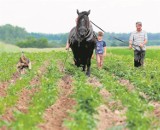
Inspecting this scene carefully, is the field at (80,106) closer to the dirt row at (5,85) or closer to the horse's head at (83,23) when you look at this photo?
the dirt row at (5,85)

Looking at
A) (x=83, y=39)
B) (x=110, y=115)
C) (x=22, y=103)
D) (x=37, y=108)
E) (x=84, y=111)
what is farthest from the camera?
(x=83, y=39)

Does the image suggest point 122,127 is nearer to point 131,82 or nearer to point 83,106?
point 83,106

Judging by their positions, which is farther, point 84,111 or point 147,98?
point 147,98

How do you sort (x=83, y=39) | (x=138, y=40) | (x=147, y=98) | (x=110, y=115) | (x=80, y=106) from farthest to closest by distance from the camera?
(x=138, y=40) < (x=83, y=39) < (x=147, y=98) < (x=110, y=115) < (x=80, y=106)

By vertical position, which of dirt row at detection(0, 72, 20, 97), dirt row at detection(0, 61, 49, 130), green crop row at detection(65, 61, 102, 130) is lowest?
dirt row at detection(0, 72, 20, 97)

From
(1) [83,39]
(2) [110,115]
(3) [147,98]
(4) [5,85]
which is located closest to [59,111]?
(2) [110,115]

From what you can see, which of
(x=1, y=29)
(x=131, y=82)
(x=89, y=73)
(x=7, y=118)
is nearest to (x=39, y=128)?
(x=7, y=118)

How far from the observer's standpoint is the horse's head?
60.1 ft

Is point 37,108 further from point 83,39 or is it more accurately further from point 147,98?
point 83,39

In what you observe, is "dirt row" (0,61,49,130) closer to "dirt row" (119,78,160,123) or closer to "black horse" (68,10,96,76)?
"black horse" (68,10,96,76)

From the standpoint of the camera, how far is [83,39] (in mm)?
18844

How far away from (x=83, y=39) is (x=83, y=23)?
0.71 meters

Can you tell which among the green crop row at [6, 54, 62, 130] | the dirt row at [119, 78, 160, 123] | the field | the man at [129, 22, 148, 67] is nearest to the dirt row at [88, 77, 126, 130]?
the field

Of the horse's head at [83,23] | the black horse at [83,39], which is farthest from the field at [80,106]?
the horse's head at [83,23]
